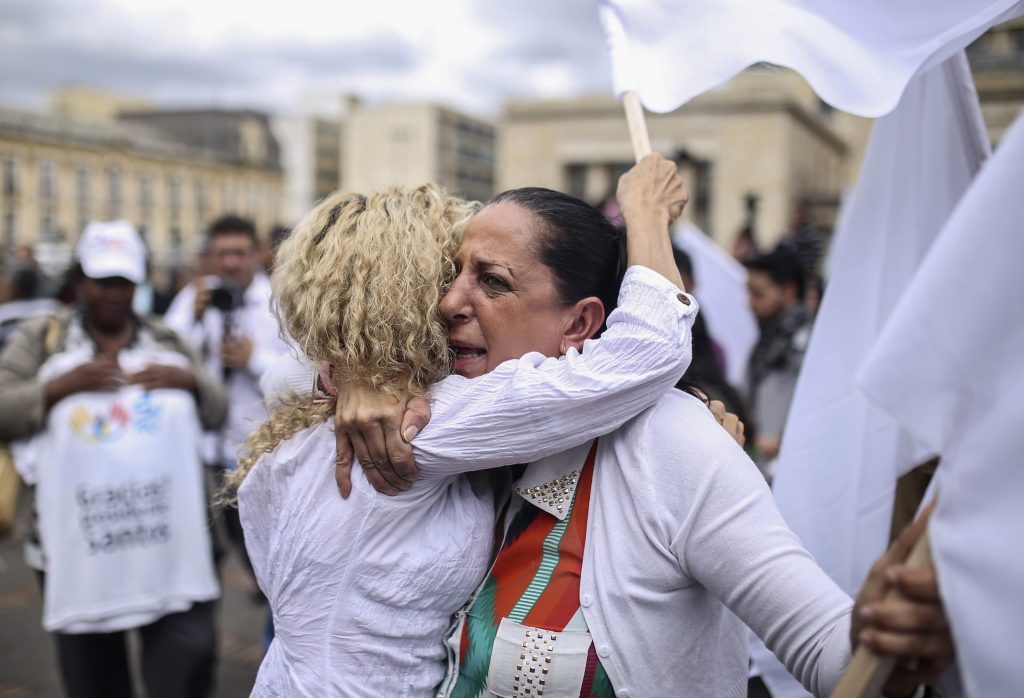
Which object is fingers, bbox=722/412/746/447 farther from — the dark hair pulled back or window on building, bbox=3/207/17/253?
window on building, bbox=3/207/17/253

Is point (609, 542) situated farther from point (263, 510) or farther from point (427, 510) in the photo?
point (263, 510)

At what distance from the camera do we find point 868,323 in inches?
95.0

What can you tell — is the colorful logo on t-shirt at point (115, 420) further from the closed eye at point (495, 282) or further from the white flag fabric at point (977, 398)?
the white flag fabric at point (977, 398)

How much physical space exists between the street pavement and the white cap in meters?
1.50

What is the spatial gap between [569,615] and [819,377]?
1165 millimetres

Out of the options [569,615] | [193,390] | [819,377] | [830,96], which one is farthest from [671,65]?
[193,390]

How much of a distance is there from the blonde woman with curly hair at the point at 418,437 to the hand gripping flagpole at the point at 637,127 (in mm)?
297

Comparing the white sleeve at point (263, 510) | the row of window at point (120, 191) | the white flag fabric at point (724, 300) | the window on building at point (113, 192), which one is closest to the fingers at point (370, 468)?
the white sleeve at point (263, 510)

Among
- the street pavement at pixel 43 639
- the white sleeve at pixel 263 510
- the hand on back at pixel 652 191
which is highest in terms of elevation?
the hand on back at pixel 652 191

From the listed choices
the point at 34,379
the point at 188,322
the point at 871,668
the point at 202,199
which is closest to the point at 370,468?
the point at 871,668

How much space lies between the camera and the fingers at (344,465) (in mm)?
1728

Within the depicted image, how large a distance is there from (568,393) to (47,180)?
141ft

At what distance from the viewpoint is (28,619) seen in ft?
19.6

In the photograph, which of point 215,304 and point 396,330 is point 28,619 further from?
point 396,330
